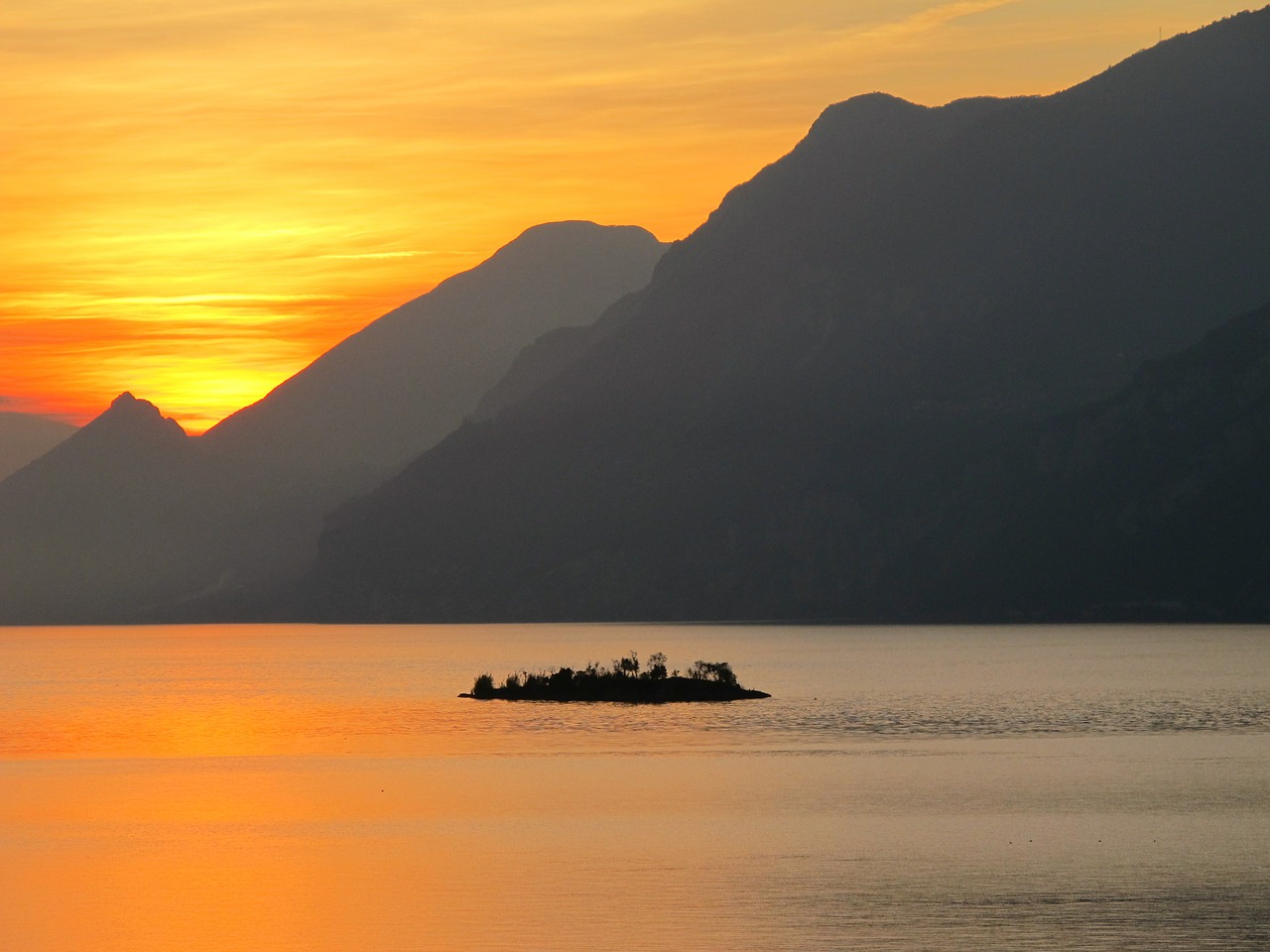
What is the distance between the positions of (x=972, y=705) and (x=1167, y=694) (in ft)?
69.0

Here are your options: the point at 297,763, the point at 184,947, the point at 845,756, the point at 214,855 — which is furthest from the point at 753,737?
the point at 184,947

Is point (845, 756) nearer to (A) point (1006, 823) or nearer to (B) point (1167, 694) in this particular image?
(A) point (1006, 823)

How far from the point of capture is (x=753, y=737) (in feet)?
382

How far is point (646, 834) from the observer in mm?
70188

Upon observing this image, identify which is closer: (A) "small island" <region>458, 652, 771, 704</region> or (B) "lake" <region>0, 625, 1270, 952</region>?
(B) "lake" <region>0, 625, 1270, 952</region>

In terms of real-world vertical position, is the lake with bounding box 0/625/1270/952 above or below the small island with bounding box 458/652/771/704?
below

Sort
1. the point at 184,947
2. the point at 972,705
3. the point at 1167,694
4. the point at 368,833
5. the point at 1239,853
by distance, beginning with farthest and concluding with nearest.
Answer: the point at 1167,694, the point at 972,705, the point at 368,833, the point at 1239,853, the point at 184,947

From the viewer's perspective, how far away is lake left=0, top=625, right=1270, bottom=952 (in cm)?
5084

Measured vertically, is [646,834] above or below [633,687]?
below

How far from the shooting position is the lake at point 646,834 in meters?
50.8

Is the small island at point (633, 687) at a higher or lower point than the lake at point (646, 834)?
higher

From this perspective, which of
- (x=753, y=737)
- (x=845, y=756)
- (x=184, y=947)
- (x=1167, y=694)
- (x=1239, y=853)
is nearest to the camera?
(x=184, y=947)

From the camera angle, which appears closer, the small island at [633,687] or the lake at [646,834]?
the lake at [646,834]

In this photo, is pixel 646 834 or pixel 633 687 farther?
pixel 633 687
